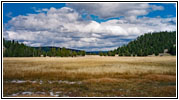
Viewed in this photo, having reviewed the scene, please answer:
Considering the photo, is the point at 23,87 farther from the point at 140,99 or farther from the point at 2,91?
the point at 140,99

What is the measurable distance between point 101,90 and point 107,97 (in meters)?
2.66

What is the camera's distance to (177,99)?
51.7 feet

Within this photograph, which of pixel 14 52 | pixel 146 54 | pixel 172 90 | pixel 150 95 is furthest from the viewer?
pixel 146 54

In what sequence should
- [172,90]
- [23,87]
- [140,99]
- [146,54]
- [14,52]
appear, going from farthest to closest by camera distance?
[146,54], [14,52], [23,87], [172,90], [140,99]

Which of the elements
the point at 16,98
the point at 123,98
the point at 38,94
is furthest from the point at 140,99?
the point at 16,98

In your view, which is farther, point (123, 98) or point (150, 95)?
point (150, 95)

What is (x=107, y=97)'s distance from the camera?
15641 mm

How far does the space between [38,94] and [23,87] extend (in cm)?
347

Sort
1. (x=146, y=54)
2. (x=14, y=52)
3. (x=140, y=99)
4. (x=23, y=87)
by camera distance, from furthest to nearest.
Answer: (x=146, y=54) < (x=14, y=52) < (x=23, y=87) < (x=140, y=99)

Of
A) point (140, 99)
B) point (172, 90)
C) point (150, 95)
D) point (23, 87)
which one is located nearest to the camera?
point (140, 99)

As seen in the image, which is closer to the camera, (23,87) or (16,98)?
(16,98)

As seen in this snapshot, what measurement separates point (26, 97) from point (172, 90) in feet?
45.5

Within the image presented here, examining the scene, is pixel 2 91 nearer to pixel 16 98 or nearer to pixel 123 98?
pixel 16 98

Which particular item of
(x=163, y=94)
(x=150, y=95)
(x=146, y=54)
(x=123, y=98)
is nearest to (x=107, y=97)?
(x=123, y=98)
